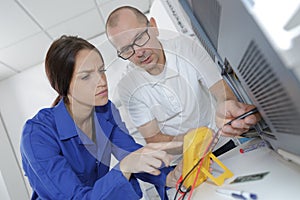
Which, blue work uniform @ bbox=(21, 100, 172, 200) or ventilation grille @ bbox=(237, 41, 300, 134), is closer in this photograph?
ventilation grille @ bbox=(237, 41, 300, 134)

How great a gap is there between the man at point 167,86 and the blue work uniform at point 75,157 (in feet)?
0.32

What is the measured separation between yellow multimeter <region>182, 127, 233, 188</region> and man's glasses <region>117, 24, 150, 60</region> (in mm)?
266

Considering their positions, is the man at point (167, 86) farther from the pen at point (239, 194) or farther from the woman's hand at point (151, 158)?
the pen at point (239, 194)

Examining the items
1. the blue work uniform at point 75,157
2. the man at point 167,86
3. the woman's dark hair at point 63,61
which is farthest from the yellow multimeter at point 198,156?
the woman's dark hair at point 63,61

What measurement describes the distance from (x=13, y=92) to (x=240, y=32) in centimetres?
Result: 356

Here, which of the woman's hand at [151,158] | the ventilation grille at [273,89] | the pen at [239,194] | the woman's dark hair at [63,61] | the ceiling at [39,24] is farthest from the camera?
the ceiling at [39,24]

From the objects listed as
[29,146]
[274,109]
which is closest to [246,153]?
[274,109]

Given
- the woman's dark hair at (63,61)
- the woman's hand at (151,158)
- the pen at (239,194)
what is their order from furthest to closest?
the woman's dark hair at (63,61) < the woman's hand at (151,158) < the pen at (239,194)

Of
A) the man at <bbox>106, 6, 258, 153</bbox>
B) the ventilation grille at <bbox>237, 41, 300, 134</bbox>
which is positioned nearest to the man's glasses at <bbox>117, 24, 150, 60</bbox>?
the man at <bbox>106, 6, 258, 153</bbox>

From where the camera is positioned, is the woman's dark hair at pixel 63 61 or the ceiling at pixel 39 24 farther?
the ceiling at pixel 39 24

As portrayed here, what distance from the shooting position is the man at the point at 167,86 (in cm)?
70

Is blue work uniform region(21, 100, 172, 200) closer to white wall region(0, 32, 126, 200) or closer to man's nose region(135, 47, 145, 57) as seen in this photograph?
man's nose region(135, 47, 145, 57)

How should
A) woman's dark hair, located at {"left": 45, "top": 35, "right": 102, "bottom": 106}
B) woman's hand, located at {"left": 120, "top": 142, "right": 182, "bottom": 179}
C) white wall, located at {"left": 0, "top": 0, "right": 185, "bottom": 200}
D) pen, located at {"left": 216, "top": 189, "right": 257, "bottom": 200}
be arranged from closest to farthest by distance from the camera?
pen, located at {"left": 216, "top": 189, "right": 257, "bottom": 200} → woman's hand, located at {"left": 120, "top": 142, "right": 182, "bottom": 179} → woman's dark hair, located at {"left": 45, "top": 35, "right": 102, "bottom": 106} → white wall, located at {"left": 0, "top": 0, "right": 185, "bottom": 200}

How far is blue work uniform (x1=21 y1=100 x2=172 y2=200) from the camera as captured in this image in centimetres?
77
